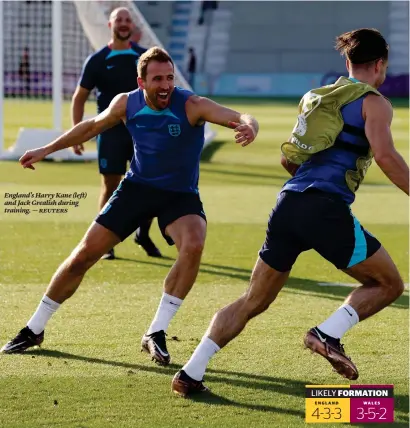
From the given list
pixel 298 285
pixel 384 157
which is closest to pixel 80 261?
pixel 384 157

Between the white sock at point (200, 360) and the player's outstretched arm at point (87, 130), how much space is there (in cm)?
155

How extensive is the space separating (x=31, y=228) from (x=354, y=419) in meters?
7.63

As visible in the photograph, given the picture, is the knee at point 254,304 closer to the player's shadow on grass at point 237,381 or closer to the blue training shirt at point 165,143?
the player's shadow on grass at point 237,381

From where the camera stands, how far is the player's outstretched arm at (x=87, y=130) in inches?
263

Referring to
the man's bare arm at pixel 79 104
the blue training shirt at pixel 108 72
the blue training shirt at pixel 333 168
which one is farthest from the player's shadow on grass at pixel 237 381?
the blue training shirt at pixel 108 72

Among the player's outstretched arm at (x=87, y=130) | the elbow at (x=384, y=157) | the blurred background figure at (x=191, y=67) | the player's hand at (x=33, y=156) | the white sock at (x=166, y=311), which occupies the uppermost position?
the elbow at (x=384, y=157)

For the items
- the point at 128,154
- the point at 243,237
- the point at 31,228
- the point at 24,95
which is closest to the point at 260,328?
the point at 128,154

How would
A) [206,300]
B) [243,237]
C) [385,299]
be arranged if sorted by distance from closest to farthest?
[385,299] < [206,300] < [243,237]

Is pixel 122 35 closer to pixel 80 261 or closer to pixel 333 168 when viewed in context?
pixel 80 261

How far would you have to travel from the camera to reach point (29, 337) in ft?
22.6

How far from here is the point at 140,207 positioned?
22.5 feet

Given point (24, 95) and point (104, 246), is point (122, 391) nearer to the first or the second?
point (104, 246)

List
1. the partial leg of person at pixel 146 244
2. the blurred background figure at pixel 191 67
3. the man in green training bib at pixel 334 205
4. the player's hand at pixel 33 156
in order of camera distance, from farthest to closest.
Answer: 1. the blurred background figure at pixel 191 67
2. the partial leg of person at pixel 146 244
3. the player's hand at pixel 33 156
4. the man in green training bib at pixel 334 205

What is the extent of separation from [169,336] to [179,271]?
70 cm
